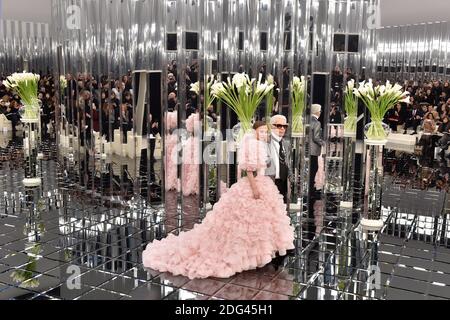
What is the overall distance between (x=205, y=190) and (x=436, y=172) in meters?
5.25

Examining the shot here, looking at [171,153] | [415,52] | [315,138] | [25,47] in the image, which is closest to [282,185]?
[315,138]

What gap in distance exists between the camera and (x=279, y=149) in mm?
4844

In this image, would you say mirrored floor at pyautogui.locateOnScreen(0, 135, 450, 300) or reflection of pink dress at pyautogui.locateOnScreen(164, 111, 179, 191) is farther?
reflection of pink dress at pyautogui.locateOnScreen(164, 111, 179, 191)

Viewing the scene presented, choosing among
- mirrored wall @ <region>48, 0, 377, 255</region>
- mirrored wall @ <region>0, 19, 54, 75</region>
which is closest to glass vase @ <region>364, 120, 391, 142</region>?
mirrored wall @ <region>48, 0, 377, 255</region>

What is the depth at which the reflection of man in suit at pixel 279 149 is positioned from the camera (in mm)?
4773

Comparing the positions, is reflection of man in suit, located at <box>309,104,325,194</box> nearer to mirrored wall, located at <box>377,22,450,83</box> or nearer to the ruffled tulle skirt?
the ruffled tulle skirt

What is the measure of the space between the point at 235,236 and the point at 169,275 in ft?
2.07

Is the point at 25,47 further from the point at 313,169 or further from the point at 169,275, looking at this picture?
the point at 169,275

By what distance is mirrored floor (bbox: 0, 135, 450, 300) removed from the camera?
3.77m

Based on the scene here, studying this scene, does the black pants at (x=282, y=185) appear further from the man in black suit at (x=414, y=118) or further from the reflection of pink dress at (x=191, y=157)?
the man in black suit at (x=414, y=118)

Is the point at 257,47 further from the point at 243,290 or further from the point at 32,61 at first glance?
the point at 32,61

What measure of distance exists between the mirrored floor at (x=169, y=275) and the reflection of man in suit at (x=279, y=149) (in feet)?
2.38

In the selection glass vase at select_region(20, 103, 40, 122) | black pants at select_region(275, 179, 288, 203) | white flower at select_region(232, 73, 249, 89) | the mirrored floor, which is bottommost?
the mirrored floor

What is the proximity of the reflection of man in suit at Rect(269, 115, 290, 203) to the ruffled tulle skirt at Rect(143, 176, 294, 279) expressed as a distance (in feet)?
1.46
